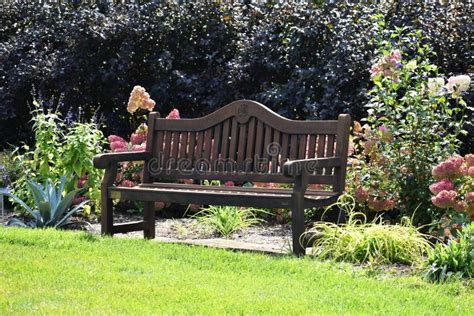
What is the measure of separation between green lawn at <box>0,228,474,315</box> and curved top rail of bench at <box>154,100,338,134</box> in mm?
1285

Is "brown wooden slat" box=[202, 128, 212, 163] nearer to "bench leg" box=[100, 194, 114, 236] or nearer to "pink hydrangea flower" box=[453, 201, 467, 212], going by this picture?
"bench leg" box=[100, 194, 114, 236]

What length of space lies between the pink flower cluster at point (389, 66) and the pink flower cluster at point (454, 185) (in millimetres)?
990

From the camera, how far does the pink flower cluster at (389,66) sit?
23.4 ft

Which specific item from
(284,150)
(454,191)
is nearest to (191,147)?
(284,150)

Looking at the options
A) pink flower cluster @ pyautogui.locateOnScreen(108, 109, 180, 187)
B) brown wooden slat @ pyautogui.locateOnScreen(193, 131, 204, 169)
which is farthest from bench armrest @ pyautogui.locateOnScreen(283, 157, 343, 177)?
pink flower cluster @ pyautogui.locateOnScreen(108, 109, 180, 187)

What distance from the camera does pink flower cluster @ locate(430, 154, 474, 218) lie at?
245 inches

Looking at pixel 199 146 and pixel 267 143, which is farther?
pixel 199 146

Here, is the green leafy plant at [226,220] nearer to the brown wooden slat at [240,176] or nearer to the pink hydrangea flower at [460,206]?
the brown wooden slat at [240,176]

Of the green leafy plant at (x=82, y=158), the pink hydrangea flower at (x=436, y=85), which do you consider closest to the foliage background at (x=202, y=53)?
the green leafy plant at (x=82, y=158)

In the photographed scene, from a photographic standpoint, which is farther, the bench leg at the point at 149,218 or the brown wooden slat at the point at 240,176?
the bench leg at the point at 149,218

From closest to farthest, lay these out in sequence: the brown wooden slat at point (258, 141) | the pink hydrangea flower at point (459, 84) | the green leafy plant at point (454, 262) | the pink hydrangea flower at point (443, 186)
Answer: the green leafy plant at point (454, 262) → the pink hydrangea flower at point (443, 186) → the pink hydrangea flower at point (459, 84) → the brown wooden slat at point (258, 141)

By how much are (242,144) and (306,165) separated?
3.54 ft

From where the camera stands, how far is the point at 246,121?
7293 millimetres

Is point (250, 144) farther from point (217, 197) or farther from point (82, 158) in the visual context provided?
point (82, 158)
